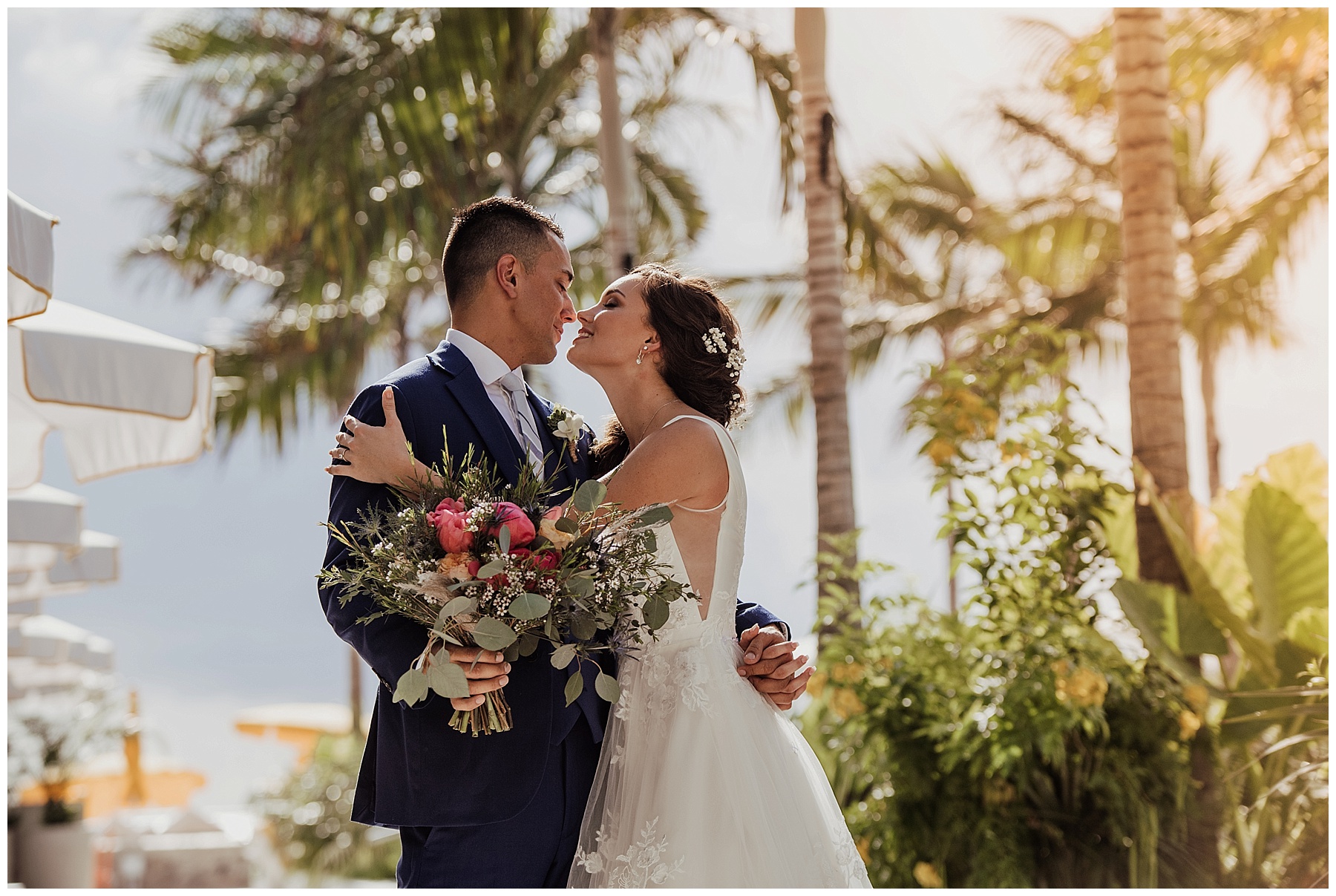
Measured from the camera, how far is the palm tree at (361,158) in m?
8.12

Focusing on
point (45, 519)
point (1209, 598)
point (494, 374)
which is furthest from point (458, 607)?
point (45, 519)

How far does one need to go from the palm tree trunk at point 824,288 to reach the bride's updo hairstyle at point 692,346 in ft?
11.2

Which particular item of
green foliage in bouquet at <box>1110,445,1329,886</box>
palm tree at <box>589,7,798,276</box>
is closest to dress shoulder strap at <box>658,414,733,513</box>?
green foliage in bouquet at <box>1110,445,1329,886</box>

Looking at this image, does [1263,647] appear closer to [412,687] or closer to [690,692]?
[690,692]

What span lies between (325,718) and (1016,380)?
15.6m

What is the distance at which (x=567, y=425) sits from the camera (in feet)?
9.70

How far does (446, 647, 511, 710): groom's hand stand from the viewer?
2.18m

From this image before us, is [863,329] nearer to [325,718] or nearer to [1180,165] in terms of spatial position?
[1180,165]

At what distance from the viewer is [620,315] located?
312 cm

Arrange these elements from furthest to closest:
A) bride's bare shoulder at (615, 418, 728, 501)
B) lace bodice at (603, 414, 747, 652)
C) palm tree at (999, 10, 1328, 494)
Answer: palm tree at (999, 10, 1328, 494)
lace bodice at (603, 414, 747, 652)
bride's bare shoulder at (615, 418, 728, 501)

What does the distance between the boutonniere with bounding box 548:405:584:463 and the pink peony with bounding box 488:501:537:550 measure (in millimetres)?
710

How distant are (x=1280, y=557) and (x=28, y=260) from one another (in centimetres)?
507

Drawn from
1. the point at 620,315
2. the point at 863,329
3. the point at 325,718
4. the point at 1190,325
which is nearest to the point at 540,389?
the point at 863,329

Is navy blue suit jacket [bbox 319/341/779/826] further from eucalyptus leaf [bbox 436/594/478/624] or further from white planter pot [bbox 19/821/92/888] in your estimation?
white planter pot [bbox 19/821/92/888]
